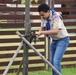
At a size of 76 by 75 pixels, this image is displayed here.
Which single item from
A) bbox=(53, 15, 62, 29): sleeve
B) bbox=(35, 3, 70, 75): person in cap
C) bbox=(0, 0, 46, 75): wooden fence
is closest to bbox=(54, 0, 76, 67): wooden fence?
bbox=(0, 0, 46, 75): wooden fence

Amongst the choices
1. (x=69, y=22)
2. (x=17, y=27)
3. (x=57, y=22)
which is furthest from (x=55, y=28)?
(x=69, y=22)

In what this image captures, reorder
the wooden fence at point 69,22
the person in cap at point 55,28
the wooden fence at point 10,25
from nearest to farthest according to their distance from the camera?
the person in cap at point 55,28
the wooden fence at point 10,25
the wooden fence at point 69,22

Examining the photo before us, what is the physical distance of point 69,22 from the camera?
8.70 meters

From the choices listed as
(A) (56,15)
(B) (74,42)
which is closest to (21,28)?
(B) (74,42)

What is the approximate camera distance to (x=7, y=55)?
817 cm

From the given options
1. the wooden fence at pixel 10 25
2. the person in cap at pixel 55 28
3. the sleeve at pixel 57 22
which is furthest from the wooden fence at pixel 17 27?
the sleeve at pixel 57 22

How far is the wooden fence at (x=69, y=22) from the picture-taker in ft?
28.1

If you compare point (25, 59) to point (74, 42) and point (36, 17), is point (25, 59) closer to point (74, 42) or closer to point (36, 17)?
point (36, 17)

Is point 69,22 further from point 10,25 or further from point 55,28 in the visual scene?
point 55,28

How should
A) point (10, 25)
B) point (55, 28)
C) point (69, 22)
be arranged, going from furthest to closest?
point (69, 22)
point (10, 25)
point (55, 28)

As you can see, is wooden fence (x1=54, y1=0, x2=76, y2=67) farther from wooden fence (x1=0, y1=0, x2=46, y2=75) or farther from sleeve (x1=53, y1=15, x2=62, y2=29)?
sleeve (x1=53, y1=15, x2=62, y2=29)

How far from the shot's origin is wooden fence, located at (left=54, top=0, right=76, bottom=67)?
857cm

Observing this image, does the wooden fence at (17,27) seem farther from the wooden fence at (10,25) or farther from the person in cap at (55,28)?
the person in cap at (55,28)

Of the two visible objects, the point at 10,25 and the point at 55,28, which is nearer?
the point at 55,28
